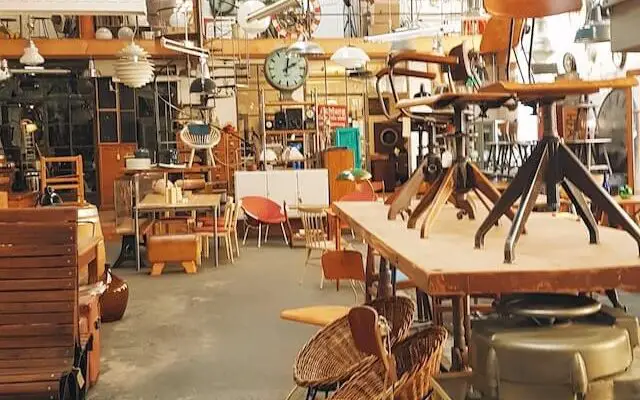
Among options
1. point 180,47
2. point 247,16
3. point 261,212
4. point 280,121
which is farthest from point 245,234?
point 247,16

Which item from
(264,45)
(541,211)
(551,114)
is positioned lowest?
(541,211)

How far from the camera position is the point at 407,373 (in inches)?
102

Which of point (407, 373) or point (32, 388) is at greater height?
point (407, 373)

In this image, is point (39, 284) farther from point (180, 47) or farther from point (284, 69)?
point (284, 69)

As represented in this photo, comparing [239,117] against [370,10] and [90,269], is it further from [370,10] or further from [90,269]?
[90,269]

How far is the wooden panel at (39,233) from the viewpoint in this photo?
406cm

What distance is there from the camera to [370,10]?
1603 centimetres

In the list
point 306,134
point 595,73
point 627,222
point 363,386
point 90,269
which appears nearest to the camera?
point 627,222

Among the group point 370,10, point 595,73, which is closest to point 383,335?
point 595,73

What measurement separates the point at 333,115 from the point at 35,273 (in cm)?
1298

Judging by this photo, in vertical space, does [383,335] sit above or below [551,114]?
below

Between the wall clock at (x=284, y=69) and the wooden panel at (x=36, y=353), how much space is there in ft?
29.3

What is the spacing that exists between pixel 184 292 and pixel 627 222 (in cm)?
648

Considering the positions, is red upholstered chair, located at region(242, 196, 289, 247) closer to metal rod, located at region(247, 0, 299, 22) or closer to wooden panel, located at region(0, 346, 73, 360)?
metal rod, located at region(247, 0, 299, 22)
